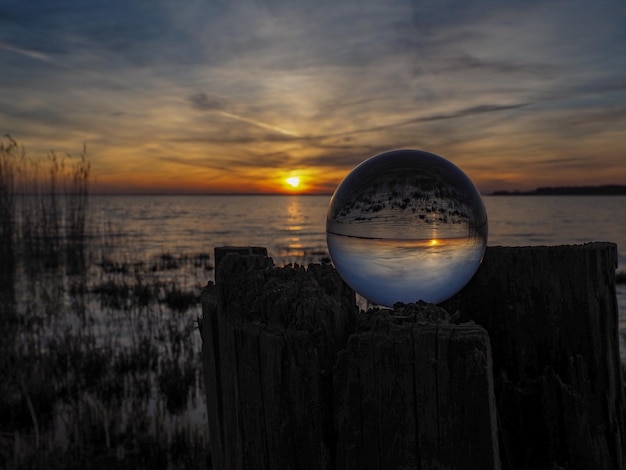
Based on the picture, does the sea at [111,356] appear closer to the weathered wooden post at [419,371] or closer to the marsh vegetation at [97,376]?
the marsh vegetation at [97,376]

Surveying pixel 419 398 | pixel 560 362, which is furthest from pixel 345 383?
pixel 560 362

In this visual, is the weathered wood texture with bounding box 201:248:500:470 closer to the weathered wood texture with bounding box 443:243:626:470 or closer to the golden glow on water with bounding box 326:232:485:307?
the golden glow on water with bounding box 326:232:485:307

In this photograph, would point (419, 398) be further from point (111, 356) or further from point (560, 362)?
point (111, 356)

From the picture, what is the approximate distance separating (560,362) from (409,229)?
0.76 metres

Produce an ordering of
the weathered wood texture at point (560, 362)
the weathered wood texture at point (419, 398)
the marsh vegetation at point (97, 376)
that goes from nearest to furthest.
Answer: the weathered wood texture at point (419, 398)
the weathered wood texture at point (560, 362)
the marsh vegetation at point (97, 376)

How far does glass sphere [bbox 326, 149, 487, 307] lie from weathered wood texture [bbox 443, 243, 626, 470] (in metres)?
0.27

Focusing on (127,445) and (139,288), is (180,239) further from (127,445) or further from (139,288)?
(127,445)

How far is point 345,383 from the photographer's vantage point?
112cm

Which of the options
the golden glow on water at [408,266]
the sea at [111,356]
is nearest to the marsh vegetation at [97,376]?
the sea at [111,356]

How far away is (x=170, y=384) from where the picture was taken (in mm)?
6332

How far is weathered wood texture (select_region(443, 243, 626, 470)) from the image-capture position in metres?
1.74

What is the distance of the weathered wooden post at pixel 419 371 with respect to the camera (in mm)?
1071

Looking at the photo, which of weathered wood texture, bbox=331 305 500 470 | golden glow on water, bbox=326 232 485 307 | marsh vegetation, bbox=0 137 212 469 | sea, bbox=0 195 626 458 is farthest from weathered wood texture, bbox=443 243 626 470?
marsh vegetation, bbox=0 137 212 469

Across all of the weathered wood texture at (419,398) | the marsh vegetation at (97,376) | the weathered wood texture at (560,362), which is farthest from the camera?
the marsh vegetation at (97,376)
